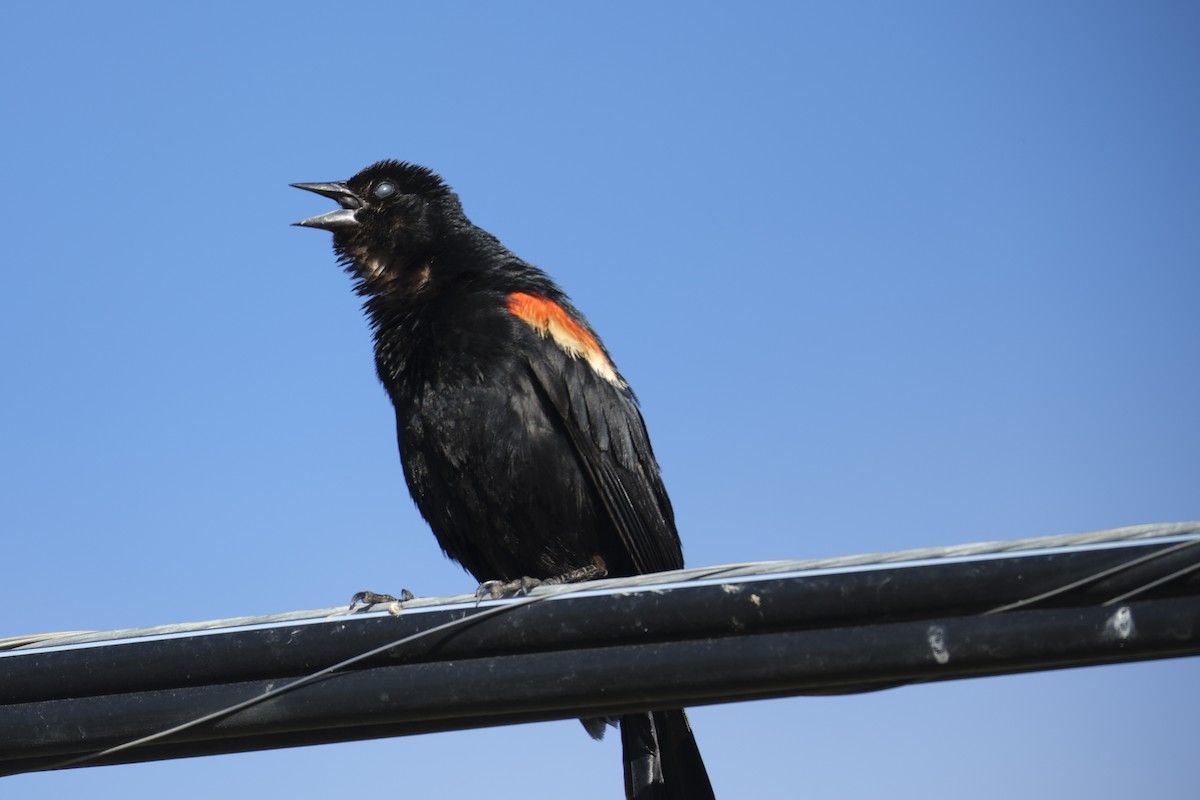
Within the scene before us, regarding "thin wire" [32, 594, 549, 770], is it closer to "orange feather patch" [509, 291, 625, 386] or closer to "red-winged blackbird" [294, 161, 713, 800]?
"red-winged blackbird" [294, 161, 713, 800]

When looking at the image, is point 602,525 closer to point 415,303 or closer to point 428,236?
point 415,303

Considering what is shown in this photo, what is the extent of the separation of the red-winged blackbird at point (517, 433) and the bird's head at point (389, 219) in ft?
1.13

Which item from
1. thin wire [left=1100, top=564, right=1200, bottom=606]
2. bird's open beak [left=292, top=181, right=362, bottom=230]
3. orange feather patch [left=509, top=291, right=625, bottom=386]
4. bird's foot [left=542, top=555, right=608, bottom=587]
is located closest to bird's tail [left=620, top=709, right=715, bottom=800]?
bird's foot [left=542, top=555, right=608, bottom=587]

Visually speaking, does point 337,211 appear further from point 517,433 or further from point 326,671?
point 326,671

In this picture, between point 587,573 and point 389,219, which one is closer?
point 587,573

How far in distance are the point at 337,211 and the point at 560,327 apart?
1798 millimetres

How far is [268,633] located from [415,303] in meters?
3.37

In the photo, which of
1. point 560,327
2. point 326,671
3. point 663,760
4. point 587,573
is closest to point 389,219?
point 560,327

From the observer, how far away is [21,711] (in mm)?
3074

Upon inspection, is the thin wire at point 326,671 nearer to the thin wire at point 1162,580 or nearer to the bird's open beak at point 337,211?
the thin wire at point 1162,580

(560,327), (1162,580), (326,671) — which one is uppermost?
(560,327)

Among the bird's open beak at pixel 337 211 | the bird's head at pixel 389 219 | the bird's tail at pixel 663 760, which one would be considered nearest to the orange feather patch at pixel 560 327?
the bird's head at pixel 389 219

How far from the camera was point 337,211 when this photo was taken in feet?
22.9

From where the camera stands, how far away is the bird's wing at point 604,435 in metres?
5.70
